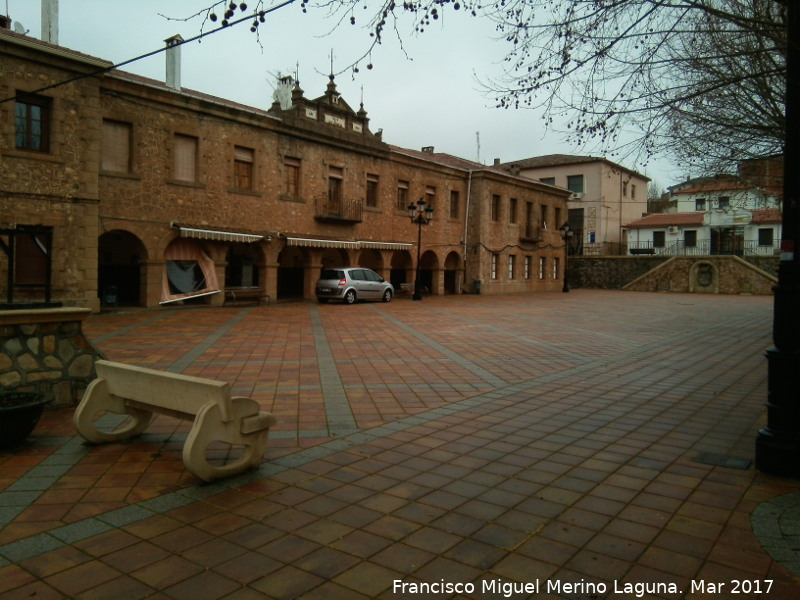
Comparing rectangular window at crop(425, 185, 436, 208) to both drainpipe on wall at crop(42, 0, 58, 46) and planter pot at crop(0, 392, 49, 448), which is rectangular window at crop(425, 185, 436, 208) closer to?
drainpipe on wall at crop(42, 0, 58, 46)

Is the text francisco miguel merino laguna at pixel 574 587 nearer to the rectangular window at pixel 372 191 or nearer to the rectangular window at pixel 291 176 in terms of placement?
the rectangular window at pixel 291 176

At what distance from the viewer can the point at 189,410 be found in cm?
416

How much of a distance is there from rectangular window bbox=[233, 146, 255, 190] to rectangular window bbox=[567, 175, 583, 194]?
3698 cm

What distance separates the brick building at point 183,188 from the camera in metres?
15.6

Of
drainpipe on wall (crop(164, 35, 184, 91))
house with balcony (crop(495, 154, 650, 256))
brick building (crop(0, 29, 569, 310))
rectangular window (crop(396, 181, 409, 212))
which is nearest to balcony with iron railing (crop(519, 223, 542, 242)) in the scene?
brick building (crop(0, 29, 569, 310))

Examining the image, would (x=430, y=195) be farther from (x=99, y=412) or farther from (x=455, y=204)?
(x=99, y=412)

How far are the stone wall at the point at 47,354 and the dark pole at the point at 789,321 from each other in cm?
600

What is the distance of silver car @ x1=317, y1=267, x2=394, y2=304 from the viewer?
2295 cm

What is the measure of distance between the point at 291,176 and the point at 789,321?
21.3 meters

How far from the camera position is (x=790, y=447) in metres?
4.12

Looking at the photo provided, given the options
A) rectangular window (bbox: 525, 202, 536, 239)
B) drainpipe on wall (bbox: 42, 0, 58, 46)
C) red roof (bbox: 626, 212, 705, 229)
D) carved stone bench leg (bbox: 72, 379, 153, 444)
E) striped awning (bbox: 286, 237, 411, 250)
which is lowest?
carved stone bench leg (bbox: 72, 379, 153, 444)

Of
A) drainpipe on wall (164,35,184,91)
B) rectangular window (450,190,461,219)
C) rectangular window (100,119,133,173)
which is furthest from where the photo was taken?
rectangular window (450,190,461,219)

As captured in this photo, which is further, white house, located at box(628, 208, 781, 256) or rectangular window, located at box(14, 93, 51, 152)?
white house, located at box(628, 208, 781, 256)

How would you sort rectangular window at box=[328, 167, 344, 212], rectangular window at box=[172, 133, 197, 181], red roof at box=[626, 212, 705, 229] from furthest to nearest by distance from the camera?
red roof at box=[626, 212, 705, 229]
rectangular window at box=[328, 167, 344, 212]
rectangular window at box=[172, 133, 197, 181]
